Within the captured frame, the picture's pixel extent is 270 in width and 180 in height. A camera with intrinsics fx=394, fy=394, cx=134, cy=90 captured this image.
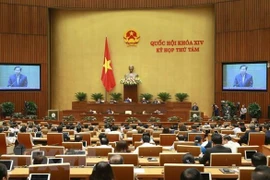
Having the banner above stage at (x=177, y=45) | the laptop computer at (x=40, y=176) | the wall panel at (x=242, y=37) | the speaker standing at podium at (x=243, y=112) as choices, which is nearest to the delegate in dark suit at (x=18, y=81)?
the banner above stage at (x=177, y=45)

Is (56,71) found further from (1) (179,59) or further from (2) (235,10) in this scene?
(2) (235,10)

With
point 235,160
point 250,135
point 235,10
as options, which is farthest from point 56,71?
point 235,160

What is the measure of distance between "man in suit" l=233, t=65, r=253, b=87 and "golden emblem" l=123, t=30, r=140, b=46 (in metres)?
6.53

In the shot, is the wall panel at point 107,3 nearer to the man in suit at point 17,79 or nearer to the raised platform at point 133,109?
the man in suit at point 17,79

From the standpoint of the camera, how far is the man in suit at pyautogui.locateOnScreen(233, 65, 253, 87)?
2134 centimetres

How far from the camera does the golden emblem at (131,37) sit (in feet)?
79.6

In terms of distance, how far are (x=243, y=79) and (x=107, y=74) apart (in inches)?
309

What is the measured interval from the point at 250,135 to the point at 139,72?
14281 millimetres

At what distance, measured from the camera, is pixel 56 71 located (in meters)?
25.0

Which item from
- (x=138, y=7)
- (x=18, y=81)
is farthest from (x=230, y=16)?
(x=18, y=81)

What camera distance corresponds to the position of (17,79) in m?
23.1

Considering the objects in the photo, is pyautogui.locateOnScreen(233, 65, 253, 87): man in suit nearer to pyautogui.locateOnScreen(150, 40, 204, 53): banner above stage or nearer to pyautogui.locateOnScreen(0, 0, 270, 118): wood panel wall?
pyautogui.locateOnScreen(0, 0, 270, 118): wood panel wall

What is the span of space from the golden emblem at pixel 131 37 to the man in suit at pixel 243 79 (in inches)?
257

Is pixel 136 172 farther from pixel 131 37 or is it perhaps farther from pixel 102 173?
pixel 131 37
